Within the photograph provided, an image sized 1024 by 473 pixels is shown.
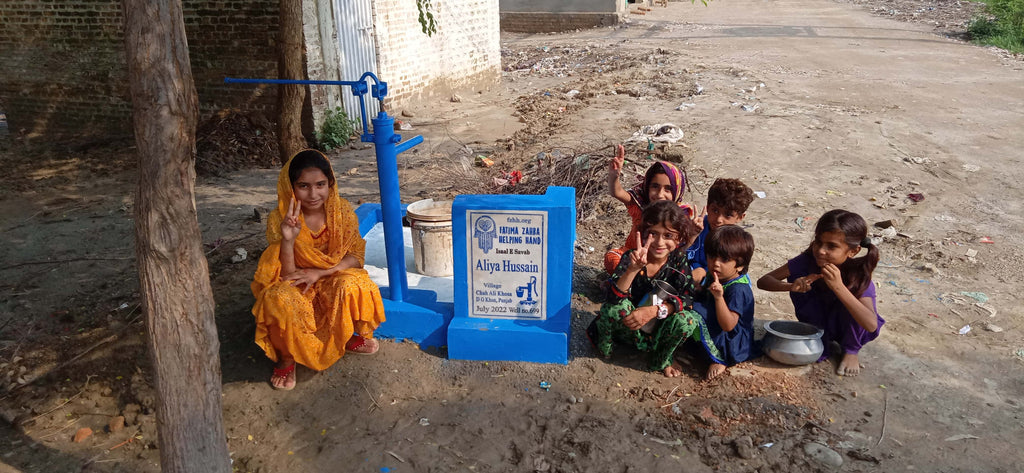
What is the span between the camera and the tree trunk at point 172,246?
2240mm

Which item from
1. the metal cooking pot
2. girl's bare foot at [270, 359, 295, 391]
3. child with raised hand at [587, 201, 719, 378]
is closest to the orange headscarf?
girl's bare foot at [270, 359, 295, 391]

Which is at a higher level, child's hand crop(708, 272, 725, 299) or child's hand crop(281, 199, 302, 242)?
child's hand crop(281, 199, 302, 242)

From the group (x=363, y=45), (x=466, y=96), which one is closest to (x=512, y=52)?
(x=466, y=96)

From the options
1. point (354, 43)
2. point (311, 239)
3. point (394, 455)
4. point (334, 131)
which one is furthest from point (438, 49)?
point (394, 455)

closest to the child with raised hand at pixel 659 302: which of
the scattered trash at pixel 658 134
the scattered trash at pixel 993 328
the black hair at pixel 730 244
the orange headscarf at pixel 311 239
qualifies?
the black hair at pixel 730 244

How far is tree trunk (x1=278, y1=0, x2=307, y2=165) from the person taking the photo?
4.59m

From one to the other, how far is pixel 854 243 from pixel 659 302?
3.26 ft

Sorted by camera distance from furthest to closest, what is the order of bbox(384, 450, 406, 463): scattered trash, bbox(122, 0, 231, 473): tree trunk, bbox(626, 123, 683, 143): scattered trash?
bbox(626, 123, 683, 143): scattered trash < bbox(384, 450, 406, 463): scattered trash < bbox(122, 0, 231, 473): tree trunk

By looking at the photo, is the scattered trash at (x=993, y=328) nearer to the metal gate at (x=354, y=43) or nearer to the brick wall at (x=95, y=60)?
the metal gate at (x=354, y=43)

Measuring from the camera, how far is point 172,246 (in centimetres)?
238

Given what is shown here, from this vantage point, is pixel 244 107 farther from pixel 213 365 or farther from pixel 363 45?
pixel 213 365

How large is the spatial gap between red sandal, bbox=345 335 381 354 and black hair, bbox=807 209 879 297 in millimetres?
2398

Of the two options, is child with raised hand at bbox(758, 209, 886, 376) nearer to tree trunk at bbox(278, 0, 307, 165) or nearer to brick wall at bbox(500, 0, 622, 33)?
tree trunk at bbox(278, 0, 307, 165)

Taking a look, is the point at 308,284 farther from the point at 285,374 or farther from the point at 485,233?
the point at 485,233
